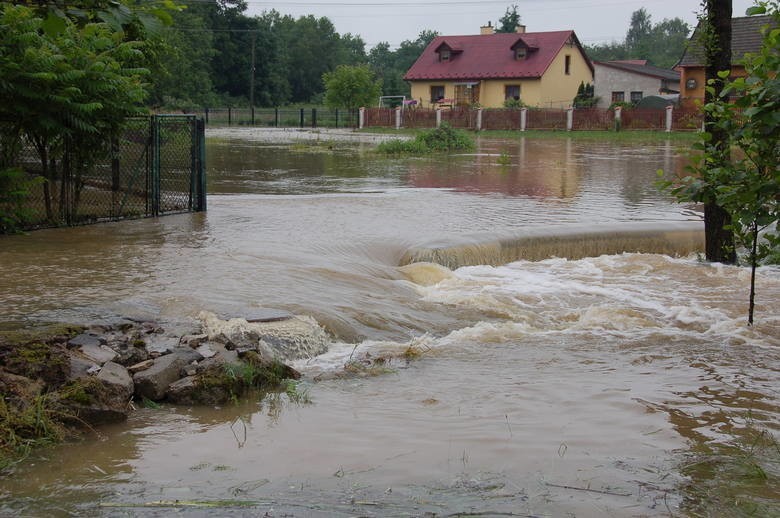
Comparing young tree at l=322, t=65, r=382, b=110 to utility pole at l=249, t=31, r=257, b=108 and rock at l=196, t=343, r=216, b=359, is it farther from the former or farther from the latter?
rock at l=196, t=343, r=216, b=359

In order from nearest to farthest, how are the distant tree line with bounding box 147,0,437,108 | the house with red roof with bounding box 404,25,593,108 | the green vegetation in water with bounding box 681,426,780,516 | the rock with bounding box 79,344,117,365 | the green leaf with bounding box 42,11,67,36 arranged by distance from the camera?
1. the green leaf with bounding box 42,11,67,36
2. the green vegetation in water with bounding box 681,426,780,516
3. the rock with bounding box 79,344,117,365
4. the house with red roof with bounding box 404,25,593,108
5. the distant tree line with bounding box 147,0,437,108

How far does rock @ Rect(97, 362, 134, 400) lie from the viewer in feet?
20.1

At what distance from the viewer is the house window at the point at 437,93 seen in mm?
66188

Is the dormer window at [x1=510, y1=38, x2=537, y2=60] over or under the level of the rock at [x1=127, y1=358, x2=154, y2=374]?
over

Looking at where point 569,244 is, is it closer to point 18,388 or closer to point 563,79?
point 18,388

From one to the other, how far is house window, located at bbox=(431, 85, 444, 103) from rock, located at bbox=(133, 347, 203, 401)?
6078cm

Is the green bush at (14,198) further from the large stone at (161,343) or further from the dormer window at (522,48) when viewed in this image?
the dormer window at (522,48)

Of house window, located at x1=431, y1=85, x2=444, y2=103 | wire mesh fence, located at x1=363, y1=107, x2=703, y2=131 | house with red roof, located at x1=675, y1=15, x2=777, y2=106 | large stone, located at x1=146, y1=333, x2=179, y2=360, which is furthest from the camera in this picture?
house window, located at x1=431, y1=85, x2=444, y2=103

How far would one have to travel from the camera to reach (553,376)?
301 inches

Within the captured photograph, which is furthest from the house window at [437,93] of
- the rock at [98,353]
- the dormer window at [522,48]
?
the rock at [98,353]

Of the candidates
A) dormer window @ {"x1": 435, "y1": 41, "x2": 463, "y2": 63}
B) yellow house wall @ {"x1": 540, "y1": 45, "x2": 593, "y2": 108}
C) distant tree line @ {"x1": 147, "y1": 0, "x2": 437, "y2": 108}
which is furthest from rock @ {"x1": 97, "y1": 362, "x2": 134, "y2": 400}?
dormer window @ {"x1": 435, "y1": 41, "x2": 463, "y2": 63}

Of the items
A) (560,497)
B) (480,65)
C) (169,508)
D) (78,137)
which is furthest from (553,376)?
(480,65)

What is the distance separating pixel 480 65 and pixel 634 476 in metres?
61.9

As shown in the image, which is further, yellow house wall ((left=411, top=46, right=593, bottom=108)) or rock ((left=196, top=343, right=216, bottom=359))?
yellow house wall ((left=411, top=46, right=593, bottom=108))
